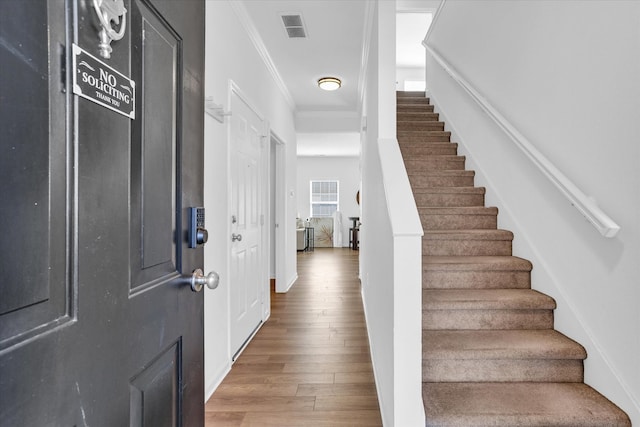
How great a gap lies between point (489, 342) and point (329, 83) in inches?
140

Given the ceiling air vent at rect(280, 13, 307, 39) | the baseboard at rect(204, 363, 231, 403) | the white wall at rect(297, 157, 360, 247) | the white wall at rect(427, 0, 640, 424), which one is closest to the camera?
the white wall at rect(427, 0, 640, 424)

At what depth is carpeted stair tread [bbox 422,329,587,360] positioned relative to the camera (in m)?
1.76

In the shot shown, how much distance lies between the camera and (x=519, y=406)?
1.57 metres

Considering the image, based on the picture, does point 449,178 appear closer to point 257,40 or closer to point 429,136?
point 429,136

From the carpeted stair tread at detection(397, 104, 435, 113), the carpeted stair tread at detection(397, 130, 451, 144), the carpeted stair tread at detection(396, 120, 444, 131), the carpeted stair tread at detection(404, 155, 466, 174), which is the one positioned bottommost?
the carpeted stair tread at detection(404, 155, 466, 174)

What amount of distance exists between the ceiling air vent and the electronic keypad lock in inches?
101

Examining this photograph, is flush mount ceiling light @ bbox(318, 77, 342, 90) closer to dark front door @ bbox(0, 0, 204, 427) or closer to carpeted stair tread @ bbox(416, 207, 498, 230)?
carpeted stair tread @ bbox(416, 207, 498, 230)

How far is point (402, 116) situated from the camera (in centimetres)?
409

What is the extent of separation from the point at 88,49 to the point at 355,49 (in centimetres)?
342

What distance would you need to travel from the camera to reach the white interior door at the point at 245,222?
2.64 metres

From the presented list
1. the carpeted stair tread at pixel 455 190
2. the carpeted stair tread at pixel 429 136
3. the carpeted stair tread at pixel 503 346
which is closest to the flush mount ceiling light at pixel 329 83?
the carpeted stair tread at pixel 429 136

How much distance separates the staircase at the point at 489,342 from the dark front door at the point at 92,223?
1306mm

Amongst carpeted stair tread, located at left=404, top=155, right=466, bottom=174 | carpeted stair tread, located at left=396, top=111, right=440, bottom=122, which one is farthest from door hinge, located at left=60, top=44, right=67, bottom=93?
carpeted stair tread, located at left=396, top=111, right=440, bottom=122

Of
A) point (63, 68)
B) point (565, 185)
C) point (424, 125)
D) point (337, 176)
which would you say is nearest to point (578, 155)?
point (565, 185)
